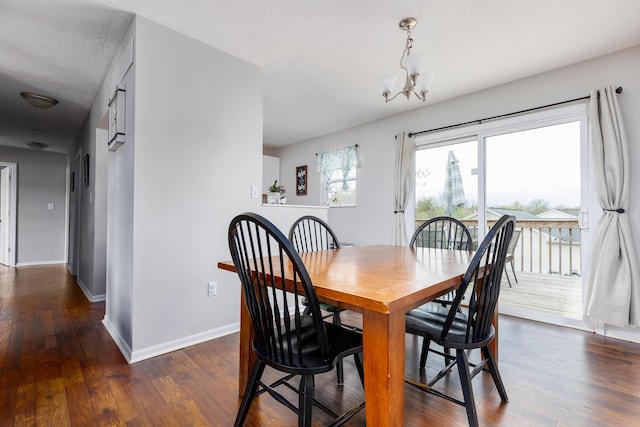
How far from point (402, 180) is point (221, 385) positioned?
303 cm

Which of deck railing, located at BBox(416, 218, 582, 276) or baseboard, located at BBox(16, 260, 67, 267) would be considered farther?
baseboard, located at BBox(16, 260, 67, 267)

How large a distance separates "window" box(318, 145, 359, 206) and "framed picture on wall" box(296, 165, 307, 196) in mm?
403

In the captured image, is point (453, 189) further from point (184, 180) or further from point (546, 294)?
point (184, 180)

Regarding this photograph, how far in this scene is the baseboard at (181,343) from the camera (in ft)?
6.74

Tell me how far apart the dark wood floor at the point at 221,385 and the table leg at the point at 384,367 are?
1.91ft

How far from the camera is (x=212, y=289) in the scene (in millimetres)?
2469

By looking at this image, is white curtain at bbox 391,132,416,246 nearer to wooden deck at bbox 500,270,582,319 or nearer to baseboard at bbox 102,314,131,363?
wooden deck at bbox 500,270,582,319

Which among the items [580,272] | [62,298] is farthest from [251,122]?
[580,272]

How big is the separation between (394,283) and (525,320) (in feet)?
8.58

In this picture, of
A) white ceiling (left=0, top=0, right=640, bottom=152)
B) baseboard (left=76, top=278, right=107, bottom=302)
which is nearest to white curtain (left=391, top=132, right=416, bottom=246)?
white ceiling (left=0, top=0, right=640, bottom=152)

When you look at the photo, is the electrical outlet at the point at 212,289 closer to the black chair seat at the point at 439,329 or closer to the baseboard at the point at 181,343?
the baseboard at the point at 181,343

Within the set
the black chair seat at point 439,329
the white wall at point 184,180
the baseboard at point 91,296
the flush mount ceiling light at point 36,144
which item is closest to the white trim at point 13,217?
the flush mount ceiling light at point 36,144

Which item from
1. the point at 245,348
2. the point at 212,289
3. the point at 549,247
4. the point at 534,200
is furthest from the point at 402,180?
the point at 245,348

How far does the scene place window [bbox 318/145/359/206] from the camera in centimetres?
467
